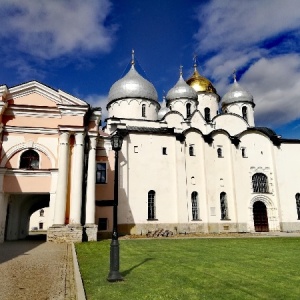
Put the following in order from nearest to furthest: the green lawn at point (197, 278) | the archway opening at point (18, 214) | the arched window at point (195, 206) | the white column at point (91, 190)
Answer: the green lawn at point (197, 278) → the white column at point (91, 190) → the archway opening at point (18, 214) → the arched window at point (195, 206)

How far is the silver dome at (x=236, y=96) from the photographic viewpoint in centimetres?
3959

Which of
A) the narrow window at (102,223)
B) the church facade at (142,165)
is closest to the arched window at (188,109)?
the church facade at (142,165)

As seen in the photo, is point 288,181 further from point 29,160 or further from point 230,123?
point 29,160

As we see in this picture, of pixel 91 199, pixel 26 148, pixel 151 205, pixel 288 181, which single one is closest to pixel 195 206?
pixel 151 205

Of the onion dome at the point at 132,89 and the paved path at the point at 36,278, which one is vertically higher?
the onion dome at the point at 132,89

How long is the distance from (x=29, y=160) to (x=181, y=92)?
2158cm

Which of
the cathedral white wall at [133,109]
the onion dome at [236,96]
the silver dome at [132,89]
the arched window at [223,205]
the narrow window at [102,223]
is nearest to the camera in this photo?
the narrow window at [102,223]

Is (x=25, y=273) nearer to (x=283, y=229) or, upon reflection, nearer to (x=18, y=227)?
(x=18, y=227)

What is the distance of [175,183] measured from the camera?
28.5 metres

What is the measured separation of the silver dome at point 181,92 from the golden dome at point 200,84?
2964mm

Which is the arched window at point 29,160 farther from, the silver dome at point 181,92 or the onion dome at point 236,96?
the onion dome at point 236,96

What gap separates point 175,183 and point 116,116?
10.6m

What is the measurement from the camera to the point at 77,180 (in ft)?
67.8

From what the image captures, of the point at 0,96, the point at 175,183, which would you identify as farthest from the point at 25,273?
the point at 175,183
